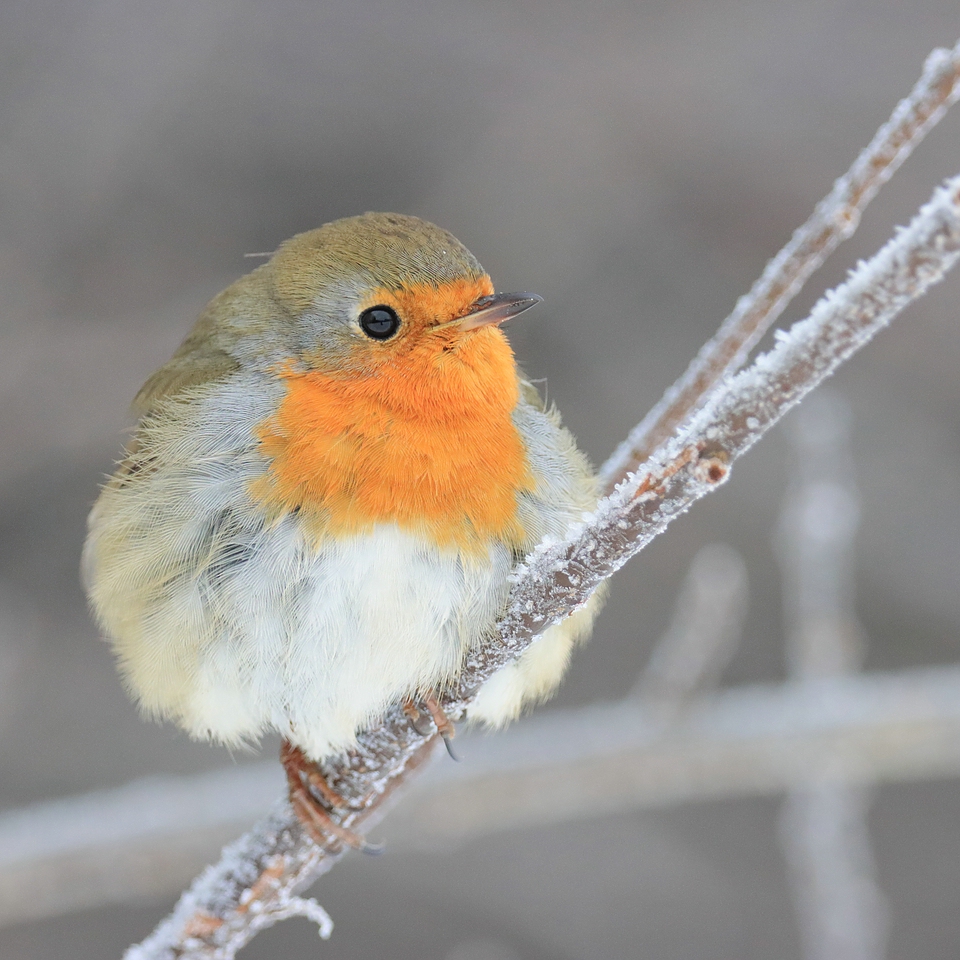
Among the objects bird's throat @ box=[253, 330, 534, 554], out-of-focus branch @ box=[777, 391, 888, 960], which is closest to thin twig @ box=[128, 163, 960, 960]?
bird's throat @ box=[253, 330, 534, 554]

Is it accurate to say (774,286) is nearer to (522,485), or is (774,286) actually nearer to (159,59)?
(522,485)

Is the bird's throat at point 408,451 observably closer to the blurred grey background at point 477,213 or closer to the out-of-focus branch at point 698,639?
the out-of-focus branch at point 698,639

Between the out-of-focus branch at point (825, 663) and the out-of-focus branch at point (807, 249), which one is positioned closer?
the out-of-focus branch at point (807, 249)

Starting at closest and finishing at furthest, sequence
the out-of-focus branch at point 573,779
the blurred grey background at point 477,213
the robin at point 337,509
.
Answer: the robin at point 337,509
the out-of-focus branch at point 573,779
the blurred grey background at point 477,213

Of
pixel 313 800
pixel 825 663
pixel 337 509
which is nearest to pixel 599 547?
pixel 337 509

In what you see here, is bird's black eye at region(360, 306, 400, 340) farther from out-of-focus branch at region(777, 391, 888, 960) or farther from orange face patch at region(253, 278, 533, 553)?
out-of-focus branch at region(777, 391, 888, 960)

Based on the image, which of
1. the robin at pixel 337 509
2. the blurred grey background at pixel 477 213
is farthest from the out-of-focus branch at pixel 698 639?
the blurred grey background at pixel 477 213

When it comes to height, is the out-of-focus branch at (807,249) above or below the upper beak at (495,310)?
below
